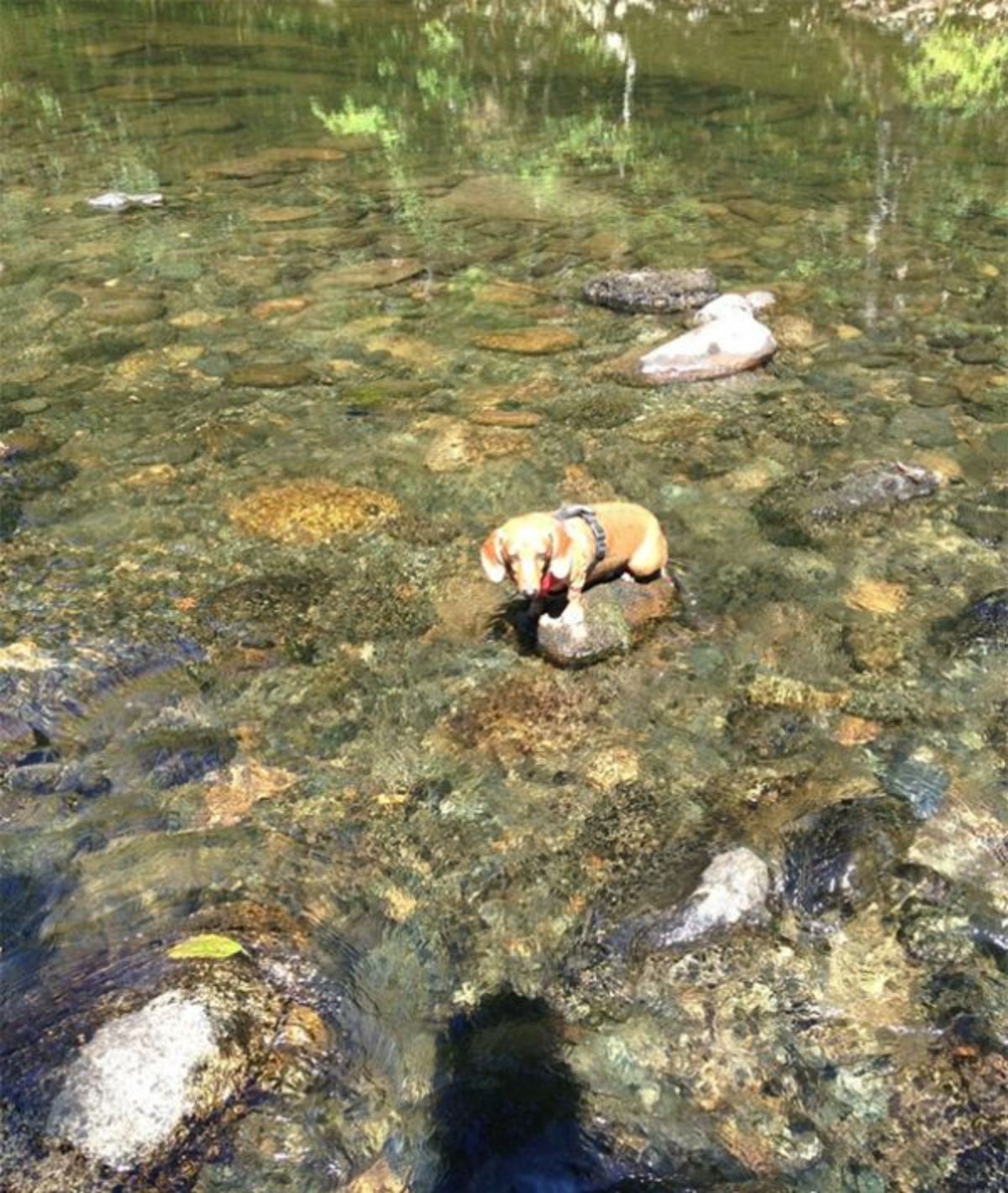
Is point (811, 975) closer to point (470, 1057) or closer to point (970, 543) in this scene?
point (470, 1057)

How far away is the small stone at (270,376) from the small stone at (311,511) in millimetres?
1461

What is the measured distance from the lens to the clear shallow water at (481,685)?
3.00 m

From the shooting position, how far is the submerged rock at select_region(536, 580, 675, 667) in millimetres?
4633

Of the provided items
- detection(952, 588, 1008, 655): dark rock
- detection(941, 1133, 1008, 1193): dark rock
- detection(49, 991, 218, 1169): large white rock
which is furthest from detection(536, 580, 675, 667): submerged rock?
detection(941, 1133, 1008, 1193): dark rock

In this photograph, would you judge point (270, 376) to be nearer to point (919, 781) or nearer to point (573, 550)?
point (573, 550)

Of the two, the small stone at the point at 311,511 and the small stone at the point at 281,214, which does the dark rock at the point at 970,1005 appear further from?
the small stone at the point at 281,214

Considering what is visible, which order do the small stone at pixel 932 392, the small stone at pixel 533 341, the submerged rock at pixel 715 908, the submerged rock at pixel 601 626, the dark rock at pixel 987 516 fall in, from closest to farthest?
the submerged rock at pixel 715 908 < the submerged rock at pixel 601 626 < the dark rock at pixel 987 516 < the small stone at pixel 932 392 < the small stone at pixel 533 341

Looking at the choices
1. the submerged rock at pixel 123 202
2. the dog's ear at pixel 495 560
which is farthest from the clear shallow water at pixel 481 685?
the dog's ear at pixel 495 560

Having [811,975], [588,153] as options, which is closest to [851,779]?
[811,975]

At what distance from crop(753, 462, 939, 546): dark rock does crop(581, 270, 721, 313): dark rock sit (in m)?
2.92

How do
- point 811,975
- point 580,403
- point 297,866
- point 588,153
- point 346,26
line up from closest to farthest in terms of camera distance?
point 811,975 < point 297,866 < point 580,403 < point 588,153 < point 346,26

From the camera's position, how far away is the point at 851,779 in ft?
13.3

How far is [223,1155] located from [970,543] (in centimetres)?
455

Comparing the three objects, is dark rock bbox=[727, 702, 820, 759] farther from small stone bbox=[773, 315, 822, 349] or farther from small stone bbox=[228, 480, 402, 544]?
small stone bbox=[773, 315, 822, 349]
